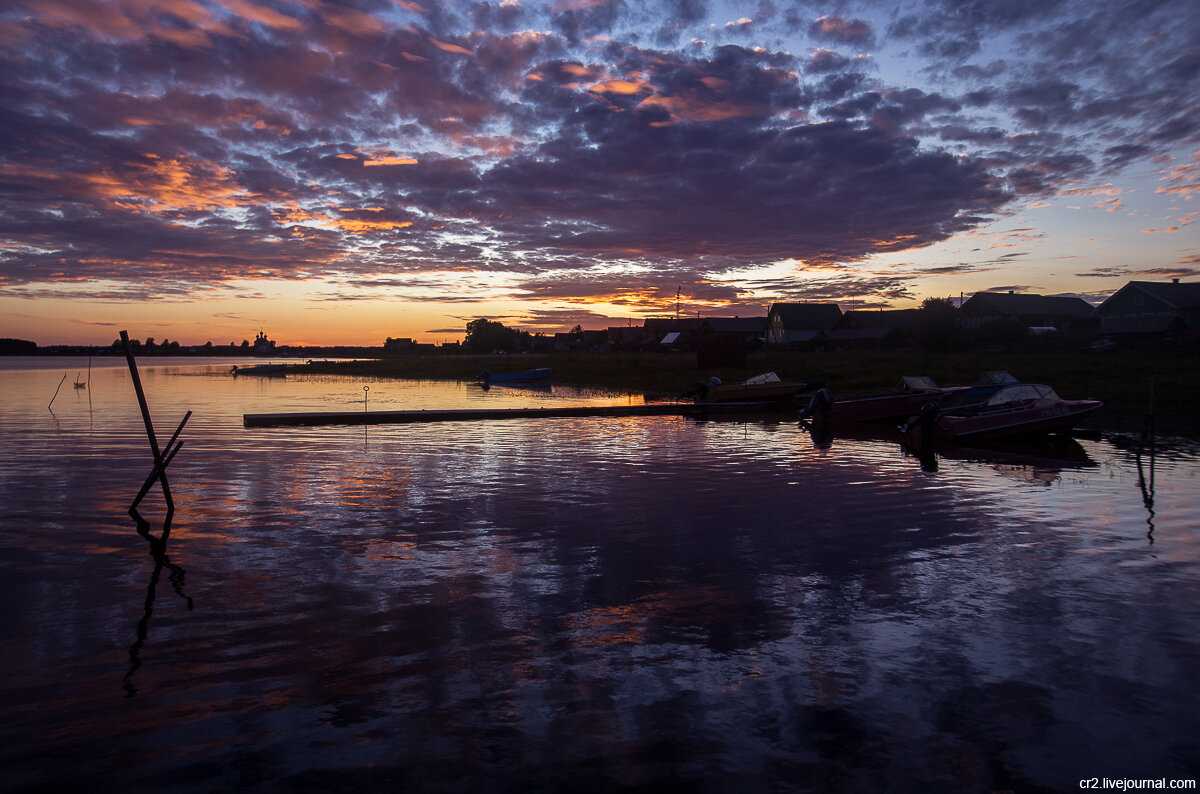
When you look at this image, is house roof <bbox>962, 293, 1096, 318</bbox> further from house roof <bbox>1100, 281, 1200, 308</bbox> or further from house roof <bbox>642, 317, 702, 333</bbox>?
house roof <bbox>642, 317, 702, 333</bbox>

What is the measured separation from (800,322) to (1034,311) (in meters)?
25.9

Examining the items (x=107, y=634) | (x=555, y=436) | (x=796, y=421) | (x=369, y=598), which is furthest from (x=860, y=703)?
(x=796, y=421)

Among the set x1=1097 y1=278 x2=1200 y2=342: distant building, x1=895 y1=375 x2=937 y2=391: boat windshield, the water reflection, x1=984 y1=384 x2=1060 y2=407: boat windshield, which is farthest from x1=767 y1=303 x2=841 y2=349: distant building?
the water reflection

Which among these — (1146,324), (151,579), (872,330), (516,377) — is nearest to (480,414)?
(151,579)

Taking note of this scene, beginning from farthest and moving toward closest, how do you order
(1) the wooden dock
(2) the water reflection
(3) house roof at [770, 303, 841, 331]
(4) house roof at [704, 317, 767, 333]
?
(4) house roof at [704, 317, 767, 333] → (3) house roof at [770, 303, 841, 331] → (1) the wooden dock → (2) the water reflection

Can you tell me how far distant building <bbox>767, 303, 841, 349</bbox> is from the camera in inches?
3447

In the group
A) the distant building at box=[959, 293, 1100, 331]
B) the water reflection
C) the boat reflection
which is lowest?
the water reflection

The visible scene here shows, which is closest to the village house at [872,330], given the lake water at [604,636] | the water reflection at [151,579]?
the lake water at [604,636]

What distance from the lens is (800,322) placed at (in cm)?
9138

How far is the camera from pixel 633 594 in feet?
27.2

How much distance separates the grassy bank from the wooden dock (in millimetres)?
7718

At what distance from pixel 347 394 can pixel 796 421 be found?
3210 centimetres

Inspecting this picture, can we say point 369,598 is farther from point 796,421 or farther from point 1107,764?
point 796,421

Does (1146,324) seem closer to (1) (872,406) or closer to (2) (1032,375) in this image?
(2) (1032,375)
